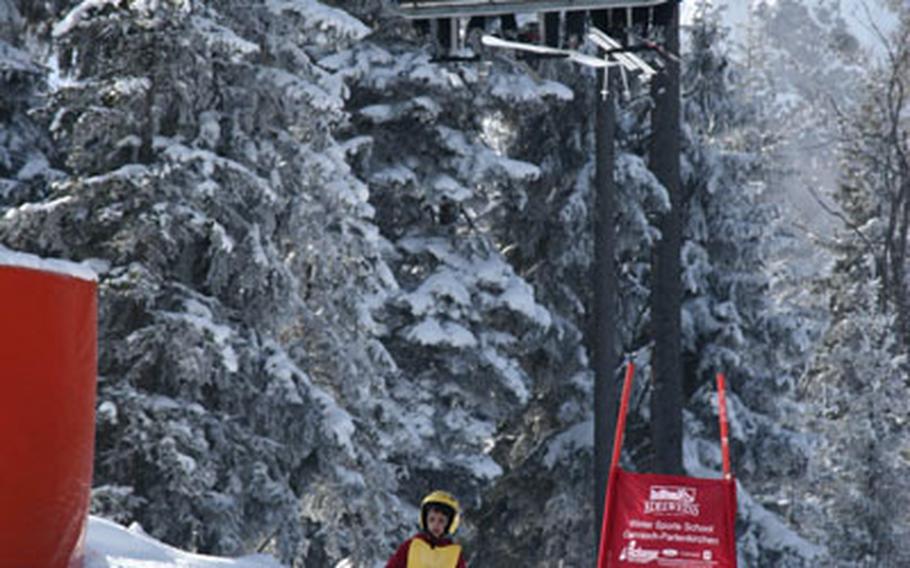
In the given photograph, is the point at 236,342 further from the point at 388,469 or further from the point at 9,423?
the point at 9,423

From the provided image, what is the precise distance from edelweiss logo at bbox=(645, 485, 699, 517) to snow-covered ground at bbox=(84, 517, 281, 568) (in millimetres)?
2622

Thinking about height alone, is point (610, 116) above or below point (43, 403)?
below

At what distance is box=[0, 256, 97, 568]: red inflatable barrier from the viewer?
21.6ft

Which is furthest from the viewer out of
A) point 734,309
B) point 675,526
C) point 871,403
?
point 871,403

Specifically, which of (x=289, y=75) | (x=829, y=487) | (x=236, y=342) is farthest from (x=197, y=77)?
(x=829, y=487)

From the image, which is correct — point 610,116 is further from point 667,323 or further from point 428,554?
point 428,554

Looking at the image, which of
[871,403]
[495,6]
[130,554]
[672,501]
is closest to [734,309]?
[871,403]

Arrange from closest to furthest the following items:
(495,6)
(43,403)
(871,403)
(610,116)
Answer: (43,403), (495,6), (610,116), (871,403)

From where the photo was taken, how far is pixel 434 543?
8094 millimetres

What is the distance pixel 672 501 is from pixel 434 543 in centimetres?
296

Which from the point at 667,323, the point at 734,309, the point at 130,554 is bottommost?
the point at 734,309

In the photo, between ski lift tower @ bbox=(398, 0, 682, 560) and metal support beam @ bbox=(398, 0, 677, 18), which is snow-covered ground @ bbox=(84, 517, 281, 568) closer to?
ski lift tower @ bbox=(398, 0, 682, 560)

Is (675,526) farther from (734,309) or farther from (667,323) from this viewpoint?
(734,309)

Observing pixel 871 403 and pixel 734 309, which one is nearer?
pixel 734 309
